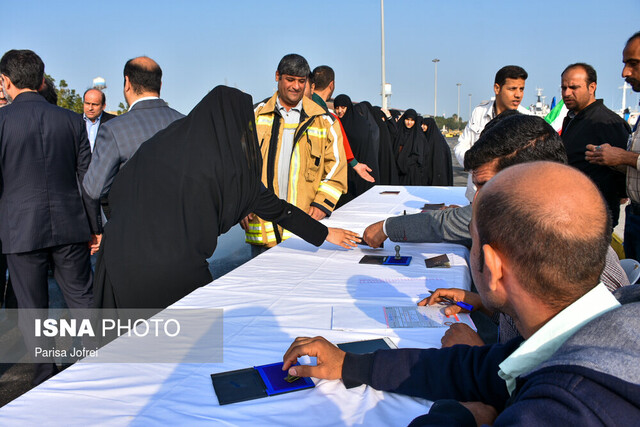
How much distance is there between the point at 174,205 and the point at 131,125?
86cm

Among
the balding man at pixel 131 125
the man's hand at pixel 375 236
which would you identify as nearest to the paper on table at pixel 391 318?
the man's hand at pixel 375 236

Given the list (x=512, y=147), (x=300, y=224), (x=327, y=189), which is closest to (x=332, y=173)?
(x=327, y=189)

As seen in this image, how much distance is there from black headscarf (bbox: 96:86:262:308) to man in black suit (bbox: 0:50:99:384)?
1.12m

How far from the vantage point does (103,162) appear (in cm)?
260

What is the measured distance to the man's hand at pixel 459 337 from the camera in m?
1.50

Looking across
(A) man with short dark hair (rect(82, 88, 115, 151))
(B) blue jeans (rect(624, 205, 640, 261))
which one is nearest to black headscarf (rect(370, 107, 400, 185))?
(A) man with short dark hair (rect(82, 88, 115, 151))

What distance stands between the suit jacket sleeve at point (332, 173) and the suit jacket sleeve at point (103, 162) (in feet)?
4.78

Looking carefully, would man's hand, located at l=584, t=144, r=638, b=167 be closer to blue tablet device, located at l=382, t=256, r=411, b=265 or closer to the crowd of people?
the crowd of people

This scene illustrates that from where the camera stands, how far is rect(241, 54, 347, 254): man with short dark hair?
3447mm

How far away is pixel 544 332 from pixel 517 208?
239 millimetres

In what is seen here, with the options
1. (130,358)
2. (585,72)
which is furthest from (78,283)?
(585,72)

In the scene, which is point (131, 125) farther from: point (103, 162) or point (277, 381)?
point (277, 381)

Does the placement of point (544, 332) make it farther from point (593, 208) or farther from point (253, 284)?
point (253, 284)

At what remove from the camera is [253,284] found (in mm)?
2166
